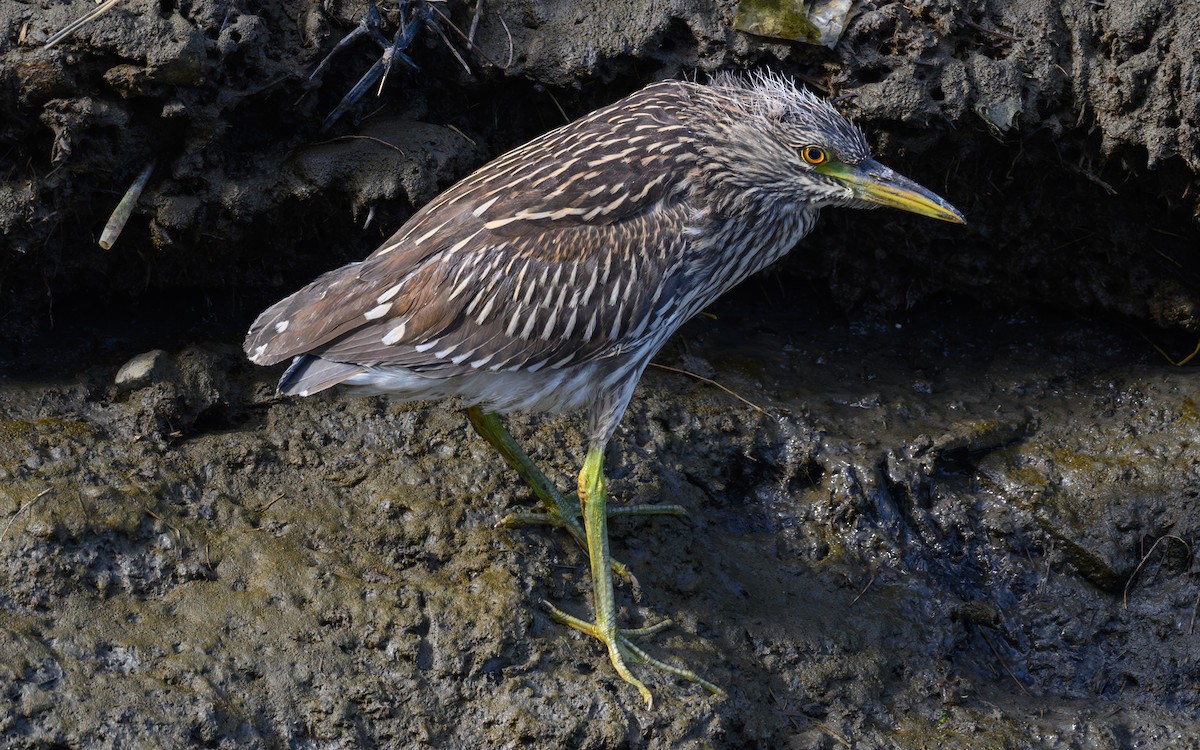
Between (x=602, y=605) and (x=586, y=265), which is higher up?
(x=586, y=265)

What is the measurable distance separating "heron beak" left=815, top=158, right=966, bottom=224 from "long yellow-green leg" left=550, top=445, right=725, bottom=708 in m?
1.37

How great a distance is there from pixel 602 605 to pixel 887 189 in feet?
6.08

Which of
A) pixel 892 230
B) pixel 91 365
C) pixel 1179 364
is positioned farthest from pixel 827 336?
pixel 91 365

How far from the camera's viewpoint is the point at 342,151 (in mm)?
4688

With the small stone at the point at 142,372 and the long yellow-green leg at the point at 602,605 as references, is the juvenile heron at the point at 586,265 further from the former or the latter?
the small stone at the point at 142,372

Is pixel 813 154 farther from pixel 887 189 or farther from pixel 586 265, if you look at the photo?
pixel 586 265

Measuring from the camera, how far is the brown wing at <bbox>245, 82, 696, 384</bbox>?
3914 mm

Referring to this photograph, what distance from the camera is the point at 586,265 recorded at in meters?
3.98

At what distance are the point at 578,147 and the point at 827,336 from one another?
6.68 ft

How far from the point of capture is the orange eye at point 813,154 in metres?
4.21

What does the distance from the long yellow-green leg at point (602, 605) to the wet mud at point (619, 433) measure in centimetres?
7

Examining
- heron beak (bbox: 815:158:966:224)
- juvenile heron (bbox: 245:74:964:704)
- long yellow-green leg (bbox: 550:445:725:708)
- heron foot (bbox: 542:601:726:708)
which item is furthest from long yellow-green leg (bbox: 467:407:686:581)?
heron beak (bbox: 815:158:966:224)

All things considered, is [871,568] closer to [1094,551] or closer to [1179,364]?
[1094,551]

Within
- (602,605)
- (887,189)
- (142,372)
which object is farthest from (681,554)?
(142,372)
